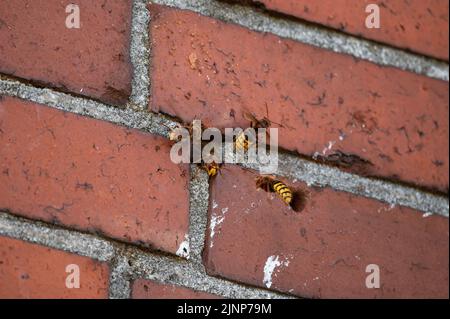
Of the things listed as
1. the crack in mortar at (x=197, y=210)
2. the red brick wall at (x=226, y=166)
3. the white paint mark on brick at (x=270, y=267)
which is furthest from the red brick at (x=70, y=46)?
the white paint mark on brick at (x=270, y=267)

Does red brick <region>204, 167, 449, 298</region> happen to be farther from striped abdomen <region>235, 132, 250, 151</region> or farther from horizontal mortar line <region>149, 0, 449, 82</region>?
horizontal mortar line <region>149, 0, 449, 82</region>

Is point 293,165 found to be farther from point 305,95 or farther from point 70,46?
point 70,46

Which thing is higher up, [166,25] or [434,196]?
[166,25]

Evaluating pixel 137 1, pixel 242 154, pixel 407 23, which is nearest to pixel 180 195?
pixel 242 154

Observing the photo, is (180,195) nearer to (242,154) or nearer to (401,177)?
(242,154)

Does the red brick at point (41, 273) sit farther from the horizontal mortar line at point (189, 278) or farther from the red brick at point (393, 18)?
the red brick at point (393, 18)

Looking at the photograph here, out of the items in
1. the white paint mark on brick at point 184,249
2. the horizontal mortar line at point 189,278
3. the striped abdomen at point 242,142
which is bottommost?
the horizontal mortar line at point 189,278

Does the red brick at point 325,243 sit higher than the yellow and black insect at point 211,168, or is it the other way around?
the yellow and black insect at point 211,168
